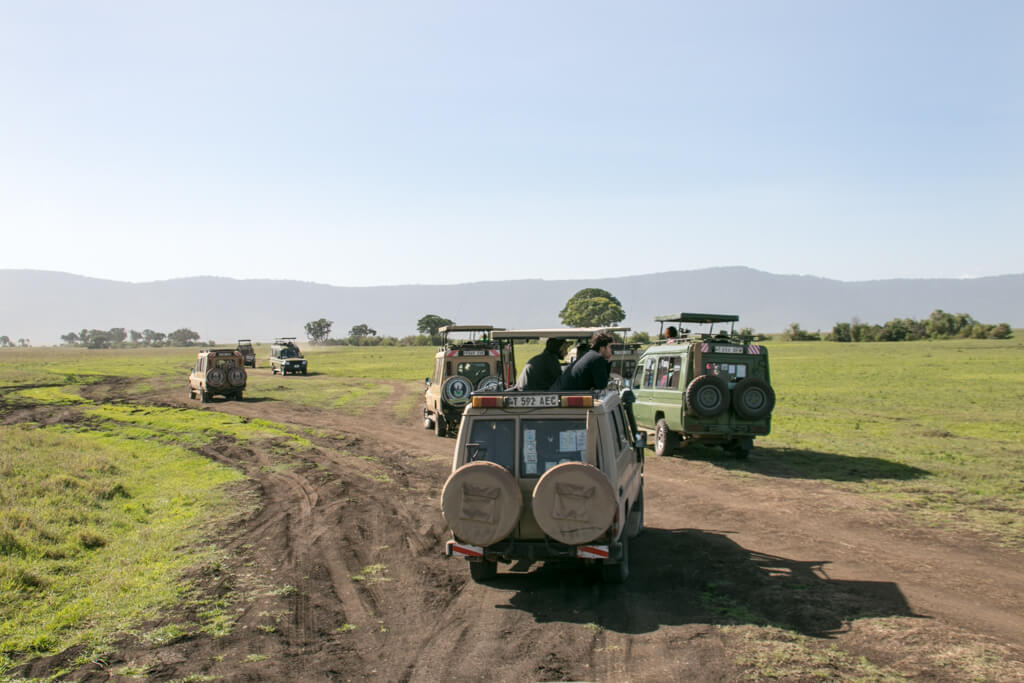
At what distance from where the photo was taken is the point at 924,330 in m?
83.3

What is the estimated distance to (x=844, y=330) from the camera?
8175 centimetres

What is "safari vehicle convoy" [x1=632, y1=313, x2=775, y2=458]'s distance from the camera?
50.5ft

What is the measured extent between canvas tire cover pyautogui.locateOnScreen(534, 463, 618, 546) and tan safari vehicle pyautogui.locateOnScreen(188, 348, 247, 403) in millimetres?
27763

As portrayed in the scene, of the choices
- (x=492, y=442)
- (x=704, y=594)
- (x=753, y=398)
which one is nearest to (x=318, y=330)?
(x=753, y=398)

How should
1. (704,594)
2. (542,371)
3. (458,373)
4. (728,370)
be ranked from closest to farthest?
(704,594)
(542,371)
(728,370)
(458,373)

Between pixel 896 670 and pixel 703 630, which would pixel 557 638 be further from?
pixel 896 670

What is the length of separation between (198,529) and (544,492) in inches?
243

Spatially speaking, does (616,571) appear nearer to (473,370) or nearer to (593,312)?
(473,370)

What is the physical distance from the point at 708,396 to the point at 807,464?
2540 millimetres

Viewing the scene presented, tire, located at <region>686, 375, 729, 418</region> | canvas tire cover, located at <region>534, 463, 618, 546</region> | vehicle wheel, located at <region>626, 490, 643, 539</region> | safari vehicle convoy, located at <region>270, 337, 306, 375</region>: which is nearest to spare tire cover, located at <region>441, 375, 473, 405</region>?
tire, located at <region>686, 375, 729, 418</region>

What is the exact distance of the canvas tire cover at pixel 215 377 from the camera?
31516mm

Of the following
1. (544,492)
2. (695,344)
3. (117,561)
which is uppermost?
(695,344)

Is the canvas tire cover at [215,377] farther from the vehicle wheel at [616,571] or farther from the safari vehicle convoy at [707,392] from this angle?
the vehicle wheel at [616,571]

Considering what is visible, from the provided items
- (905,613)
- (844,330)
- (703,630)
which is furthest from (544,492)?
(844,330)
